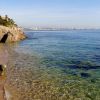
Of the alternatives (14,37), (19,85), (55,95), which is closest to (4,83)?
(19,85)

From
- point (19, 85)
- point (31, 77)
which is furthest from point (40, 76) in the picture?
point (19, 85)

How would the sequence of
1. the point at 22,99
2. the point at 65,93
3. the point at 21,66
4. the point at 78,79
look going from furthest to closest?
1. the point at 21,66
2. the point at 78,79
3. the point at 65,93
4. the point at 22,99

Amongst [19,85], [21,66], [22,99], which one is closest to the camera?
[22,99]

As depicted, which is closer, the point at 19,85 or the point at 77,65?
the point at 19,85

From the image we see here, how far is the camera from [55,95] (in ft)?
70.7

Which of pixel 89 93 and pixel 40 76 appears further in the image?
pixel 40 76

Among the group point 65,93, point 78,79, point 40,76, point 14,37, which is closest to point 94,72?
point 78,79

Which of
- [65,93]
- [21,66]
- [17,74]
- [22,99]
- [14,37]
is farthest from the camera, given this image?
[14,37]

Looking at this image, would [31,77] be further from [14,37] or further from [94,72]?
[14,37]

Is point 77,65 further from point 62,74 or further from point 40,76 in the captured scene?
point 40,76

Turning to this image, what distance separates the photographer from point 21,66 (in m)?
33.8

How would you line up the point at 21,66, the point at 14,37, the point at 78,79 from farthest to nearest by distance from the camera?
the point at 14,37 → the point at 21,66 → the point at 78,79

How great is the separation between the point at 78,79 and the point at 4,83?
318 inches

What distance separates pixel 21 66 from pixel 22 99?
1363cm
